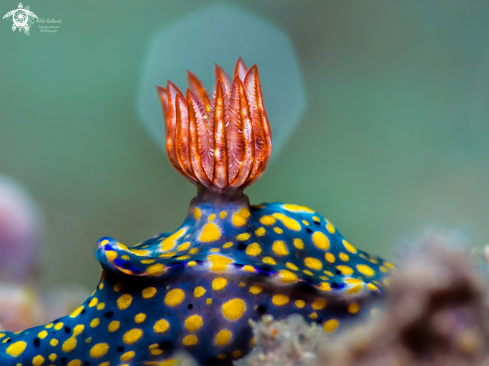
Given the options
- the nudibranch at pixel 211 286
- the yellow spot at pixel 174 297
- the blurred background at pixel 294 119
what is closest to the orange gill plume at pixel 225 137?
the nudibranch at pixel 211 286

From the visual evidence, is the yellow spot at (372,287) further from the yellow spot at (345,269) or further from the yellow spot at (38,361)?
the yellow spot at (38,361)

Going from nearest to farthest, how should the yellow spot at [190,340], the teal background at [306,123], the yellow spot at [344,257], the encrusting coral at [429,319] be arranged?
the encrusting coral at [429,319], the yellow spot at [190,340], the yellow spot at [344,257], the teal background at [306,123]

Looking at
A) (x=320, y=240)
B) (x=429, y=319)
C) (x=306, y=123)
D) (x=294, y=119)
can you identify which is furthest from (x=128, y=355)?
(x=294, y=119)

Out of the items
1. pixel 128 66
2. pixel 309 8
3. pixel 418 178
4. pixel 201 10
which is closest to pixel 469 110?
pixel 418 178

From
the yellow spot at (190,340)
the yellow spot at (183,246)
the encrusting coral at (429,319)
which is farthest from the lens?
the yellow spot at (183,246)

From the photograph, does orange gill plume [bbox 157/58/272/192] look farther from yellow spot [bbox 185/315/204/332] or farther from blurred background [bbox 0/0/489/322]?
blurred background [bbox 0/0/489/322]

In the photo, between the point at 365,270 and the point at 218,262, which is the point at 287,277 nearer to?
the point at 218,262
